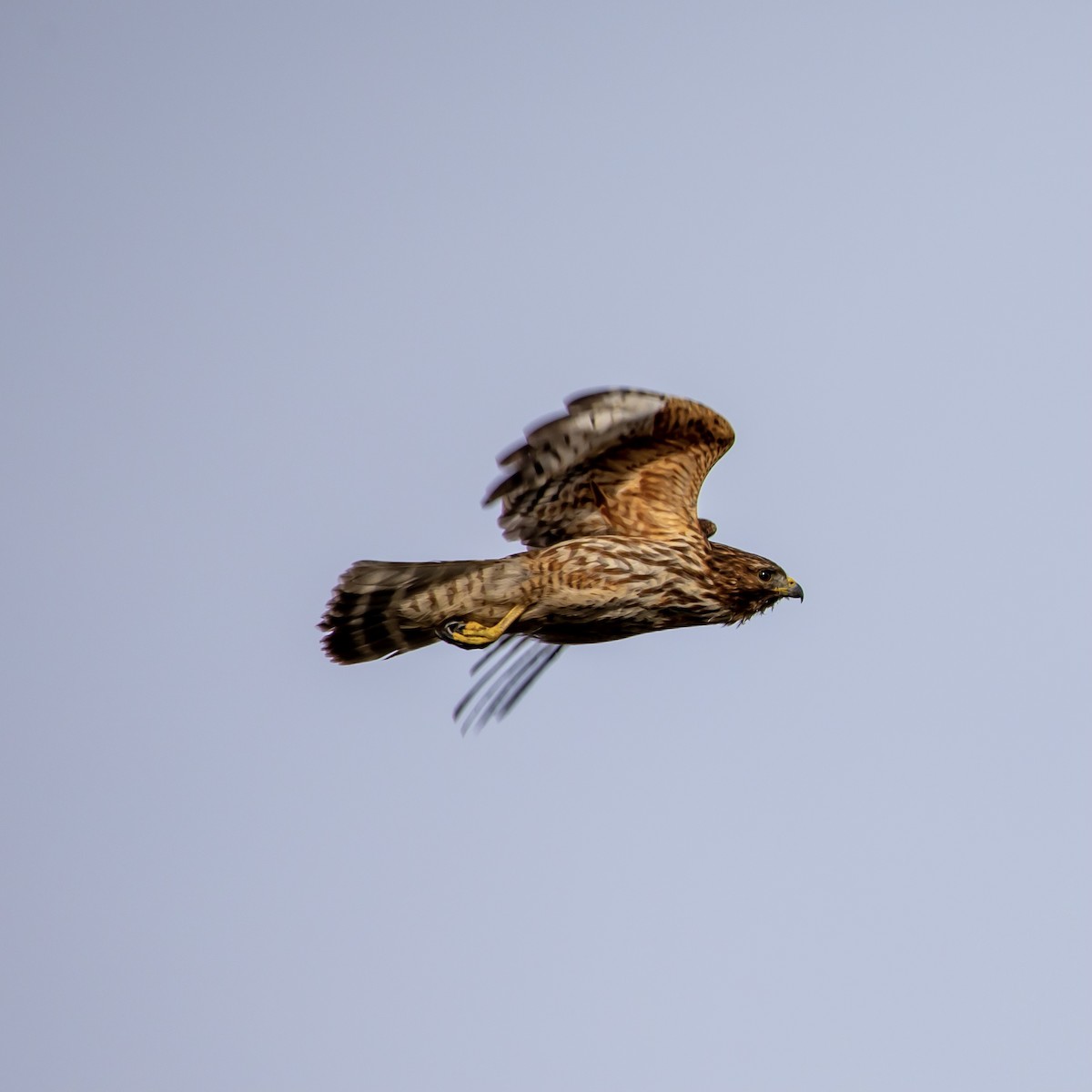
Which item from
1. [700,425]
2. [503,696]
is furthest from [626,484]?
[503,696]

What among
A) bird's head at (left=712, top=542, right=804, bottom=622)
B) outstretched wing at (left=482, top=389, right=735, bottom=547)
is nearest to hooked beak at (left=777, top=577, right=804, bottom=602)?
bird's head at (left=712, top=542, right=804, bottom=622)

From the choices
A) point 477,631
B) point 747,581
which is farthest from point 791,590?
point 477,631

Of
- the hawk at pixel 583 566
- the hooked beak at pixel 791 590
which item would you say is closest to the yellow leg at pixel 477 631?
the hawk at pixel 583 566

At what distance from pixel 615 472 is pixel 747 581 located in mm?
1114

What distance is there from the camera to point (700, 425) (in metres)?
15.3

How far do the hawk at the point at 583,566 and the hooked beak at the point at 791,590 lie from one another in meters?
0.07

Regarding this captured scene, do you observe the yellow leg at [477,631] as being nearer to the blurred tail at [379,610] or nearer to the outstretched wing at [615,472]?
the blurred tail at [379,610]

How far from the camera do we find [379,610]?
15484mm

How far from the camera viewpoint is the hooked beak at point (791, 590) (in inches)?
628

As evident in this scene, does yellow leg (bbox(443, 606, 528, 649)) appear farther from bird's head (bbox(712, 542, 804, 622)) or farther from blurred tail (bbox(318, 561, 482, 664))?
bird's head (bbox(712, 542, 804, 622))

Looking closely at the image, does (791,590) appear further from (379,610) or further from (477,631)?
(379,610)

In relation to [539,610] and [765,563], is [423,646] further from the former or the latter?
[765,563]

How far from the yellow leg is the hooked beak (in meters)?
1.84

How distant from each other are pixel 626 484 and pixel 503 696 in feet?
5.47
